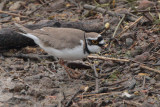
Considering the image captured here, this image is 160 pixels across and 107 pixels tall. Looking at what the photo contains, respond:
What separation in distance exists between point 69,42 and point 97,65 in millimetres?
973

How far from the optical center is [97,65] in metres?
5.57

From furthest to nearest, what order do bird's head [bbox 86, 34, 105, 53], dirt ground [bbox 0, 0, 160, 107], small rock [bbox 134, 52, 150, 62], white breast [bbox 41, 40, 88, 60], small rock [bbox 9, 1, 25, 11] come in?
small rock [bbox 9, 1, 25, 11]
small rock [bbox 134, 52, 150, 62]
bird's head [bbox 86, 34, 105, 53]
white breast [bbox 41, 40, 88, 60]
dirt ground [bbox 0, 0, 160, 107]

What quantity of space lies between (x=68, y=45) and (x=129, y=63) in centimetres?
121

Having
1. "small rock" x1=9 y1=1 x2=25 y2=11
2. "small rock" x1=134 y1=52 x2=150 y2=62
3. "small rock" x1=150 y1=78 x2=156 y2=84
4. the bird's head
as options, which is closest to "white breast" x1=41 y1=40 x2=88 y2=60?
the bird's head

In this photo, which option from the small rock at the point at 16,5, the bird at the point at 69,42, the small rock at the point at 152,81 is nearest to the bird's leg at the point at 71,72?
the bird at the point at 69,42

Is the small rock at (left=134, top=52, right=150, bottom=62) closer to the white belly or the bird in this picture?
the bird

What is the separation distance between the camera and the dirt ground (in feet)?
14.2

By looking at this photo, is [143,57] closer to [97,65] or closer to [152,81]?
[152,81]

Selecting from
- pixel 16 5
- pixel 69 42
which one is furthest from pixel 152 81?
pixel 16 5

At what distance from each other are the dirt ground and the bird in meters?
0.48

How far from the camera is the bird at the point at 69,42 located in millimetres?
4816

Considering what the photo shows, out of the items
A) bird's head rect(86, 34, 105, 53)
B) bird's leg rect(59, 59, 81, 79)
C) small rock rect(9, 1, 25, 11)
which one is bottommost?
bird's leg rect(59, 59, 81, 79)

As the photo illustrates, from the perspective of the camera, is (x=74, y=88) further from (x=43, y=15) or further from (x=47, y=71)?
(x=43, y=15)

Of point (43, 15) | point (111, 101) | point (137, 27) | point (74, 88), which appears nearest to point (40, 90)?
point (74, 88)
